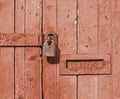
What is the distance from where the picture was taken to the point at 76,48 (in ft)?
5.96

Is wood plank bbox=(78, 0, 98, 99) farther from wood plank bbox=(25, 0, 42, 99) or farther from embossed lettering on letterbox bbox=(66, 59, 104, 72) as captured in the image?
wood plank bbox=(25, 0, 42, 99)

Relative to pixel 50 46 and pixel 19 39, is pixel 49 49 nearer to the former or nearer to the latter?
pixel 50 46

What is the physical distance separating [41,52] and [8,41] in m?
0.17

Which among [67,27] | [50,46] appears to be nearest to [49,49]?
[50,46]

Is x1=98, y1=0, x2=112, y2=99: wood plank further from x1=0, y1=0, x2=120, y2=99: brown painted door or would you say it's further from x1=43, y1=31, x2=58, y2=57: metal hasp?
x1=43, y1=31, x2=58, y2=57: metal hasp

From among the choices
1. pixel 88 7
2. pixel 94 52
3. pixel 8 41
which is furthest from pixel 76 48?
pixel 8 41

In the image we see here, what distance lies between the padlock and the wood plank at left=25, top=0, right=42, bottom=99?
40 mm

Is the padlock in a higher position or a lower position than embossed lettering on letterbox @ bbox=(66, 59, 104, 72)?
higher

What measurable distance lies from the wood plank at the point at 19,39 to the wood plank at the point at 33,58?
0.02 meters

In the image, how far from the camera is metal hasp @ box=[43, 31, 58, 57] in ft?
5.83

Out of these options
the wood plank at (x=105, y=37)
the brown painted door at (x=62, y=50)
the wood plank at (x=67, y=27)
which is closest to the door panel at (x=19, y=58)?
the brown painted door at (x=62, y=50)

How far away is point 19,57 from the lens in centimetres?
180

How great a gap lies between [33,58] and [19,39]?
0.11 m

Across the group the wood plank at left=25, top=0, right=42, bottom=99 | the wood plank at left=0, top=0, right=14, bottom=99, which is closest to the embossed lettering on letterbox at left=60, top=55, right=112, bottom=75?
the wood plank at left=25, top=0, right=42, bottom=99
